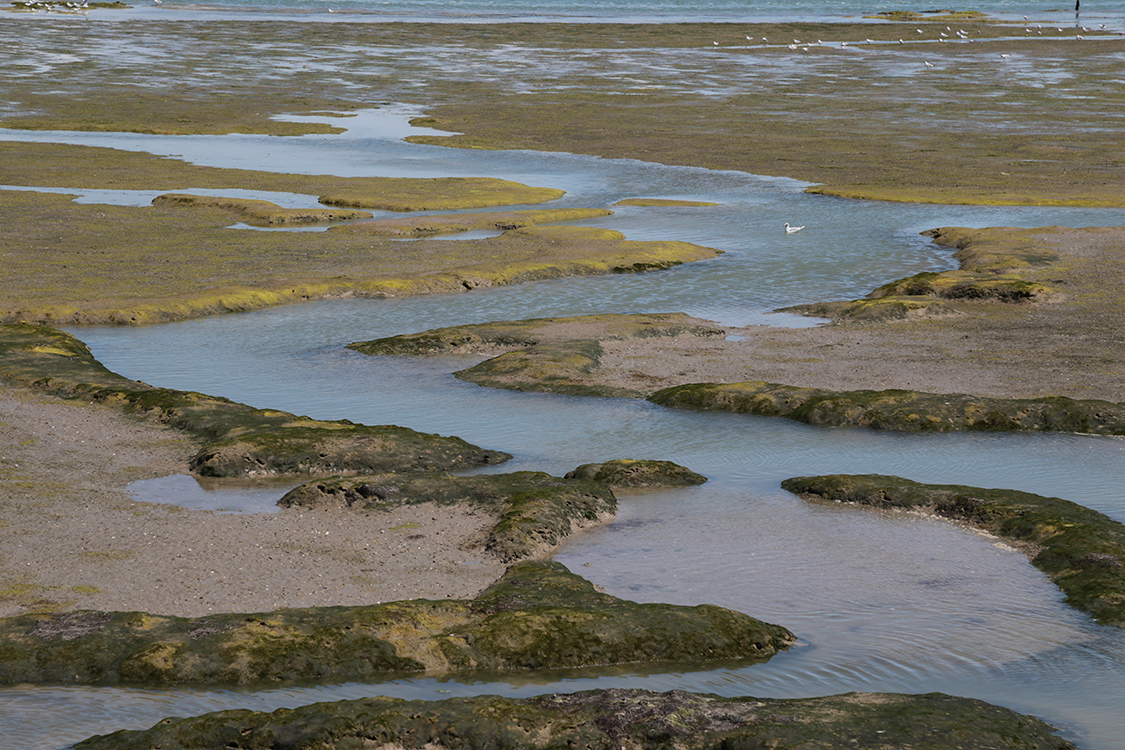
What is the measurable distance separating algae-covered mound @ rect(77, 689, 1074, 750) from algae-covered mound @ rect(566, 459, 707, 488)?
8645mm

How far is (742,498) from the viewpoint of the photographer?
2011 centimetres

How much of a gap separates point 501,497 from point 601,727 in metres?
7.89

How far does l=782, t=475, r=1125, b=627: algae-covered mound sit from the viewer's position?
52.9ft

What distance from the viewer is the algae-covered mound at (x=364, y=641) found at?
13.4 metres

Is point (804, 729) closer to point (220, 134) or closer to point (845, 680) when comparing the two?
point (845, 680)

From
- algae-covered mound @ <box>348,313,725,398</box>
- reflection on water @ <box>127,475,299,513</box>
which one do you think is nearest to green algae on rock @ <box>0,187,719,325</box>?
algae-covered mound @ <box>348,313,725,398</box>

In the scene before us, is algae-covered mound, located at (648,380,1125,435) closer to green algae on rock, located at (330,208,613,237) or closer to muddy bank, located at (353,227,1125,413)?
muddy bank, located at (353,227,1125,413)

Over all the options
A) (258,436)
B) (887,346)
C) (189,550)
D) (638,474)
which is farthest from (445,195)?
(189,550)

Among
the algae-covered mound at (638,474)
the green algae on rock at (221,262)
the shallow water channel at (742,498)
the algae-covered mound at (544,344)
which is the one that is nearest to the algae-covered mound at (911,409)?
the shallow water channel at (742,498)

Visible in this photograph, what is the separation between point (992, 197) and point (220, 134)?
44.6m

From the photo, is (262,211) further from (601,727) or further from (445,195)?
(601,727)

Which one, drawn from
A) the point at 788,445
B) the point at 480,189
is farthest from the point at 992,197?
the point at 788,445

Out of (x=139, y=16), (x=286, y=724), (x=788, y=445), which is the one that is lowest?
(x=788, y=445)

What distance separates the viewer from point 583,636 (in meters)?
14.1
